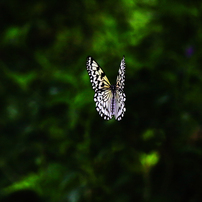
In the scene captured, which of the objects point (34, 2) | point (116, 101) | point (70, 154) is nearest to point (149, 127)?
point (70, 154)

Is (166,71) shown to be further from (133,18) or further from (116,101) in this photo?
(116,101)

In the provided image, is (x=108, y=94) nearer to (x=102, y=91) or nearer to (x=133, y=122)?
(x=102, y=91)

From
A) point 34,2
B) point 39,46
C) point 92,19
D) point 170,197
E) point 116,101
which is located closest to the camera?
point 116,101

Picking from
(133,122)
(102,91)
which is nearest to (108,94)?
(102,91)

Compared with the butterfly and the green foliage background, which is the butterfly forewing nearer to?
the butterfly

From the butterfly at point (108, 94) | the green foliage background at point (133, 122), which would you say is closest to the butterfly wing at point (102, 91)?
the butterfly at point (108, 94)

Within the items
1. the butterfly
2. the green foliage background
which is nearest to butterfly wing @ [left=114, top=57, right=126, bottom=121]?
the butterfly

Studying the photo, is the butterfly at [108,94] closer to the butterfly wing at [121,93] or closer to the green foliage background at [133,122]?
the butterfly wing at [121,93]
